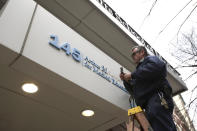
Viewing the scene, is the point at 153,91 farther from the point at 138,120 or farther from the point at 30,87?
the point at 30,87

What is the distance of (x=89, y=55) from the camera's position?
4035 mm

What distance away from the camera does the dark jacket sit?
317 cm

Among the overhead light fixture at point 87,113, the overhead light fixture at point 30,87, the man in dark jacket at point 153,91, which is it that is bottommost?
the man in dark jacket at point 153,91

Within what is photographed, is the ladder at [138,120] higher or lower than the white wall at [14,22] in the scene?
lower

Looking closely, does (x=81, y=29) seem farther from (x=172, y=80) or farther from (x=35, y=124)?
(x=172, y=80)

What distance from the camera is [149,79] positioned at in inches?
127

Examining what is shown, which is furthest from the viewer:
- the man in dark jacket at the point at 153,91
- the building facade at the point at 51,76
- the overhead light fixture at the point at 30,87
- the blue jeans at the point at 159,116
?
the overhead light fixture at the point at 30,87

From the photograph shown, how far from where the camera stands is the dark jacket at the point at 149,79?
3.17m

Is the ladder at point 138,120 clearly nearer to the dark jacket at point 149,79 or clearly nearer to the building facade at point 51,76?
the dark jacket at point 149,79

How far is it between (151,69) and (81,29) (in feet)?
11.3

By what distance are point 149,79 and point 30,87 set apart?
1.88 meters

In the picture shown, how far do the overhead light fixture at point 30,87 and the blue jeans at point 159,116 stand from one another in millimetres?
1801

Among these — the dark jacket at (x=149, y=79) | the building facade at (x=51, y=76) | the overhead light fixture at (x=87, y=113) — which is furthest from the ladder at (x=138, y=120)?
the overhead light fixture at (x=87, y=113)

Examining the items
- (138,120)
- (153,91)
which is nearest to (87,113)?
(138,120)
